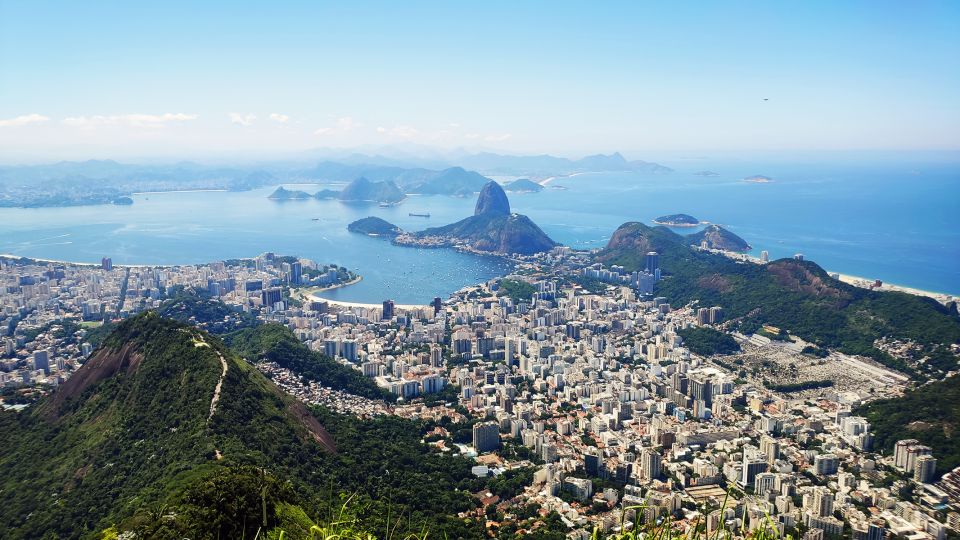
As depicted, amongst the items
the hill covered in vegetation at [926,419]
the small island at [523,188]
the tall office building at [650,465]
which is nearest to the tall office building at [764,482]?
the tall office building at [650,465]

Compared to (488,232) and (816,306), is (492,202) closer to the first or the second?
(488,232)

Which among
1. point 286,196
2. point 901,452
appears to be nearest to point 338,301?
point 901,452

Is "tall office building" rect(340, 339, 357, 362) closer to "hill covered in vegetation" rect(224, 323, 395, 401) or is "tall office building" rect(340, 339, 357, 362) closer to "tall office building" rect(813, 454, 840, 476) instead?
"hill covered in vegetation" rect(224, 323, 395, 401)

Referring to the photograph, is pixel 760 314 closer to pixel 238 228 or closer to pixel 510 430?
pixel 510 430

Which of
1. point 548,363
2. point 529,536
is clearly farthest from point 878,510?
point 548,363

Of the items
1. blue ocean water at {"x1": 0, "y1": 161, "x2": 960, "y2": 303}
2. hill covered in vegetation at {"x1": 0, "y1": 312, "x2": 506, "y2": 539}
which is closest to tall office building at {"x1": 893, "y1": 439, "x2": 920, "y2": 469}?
hill covered in vegetation at {"x1": 0, "y1": 312, "x2": 506, "y2": 539}

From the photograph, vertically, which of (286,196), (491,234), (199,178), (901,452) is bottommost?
(901,452)
